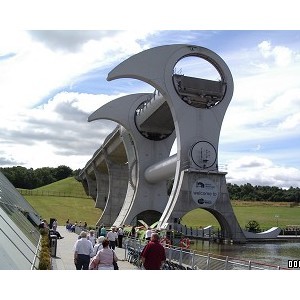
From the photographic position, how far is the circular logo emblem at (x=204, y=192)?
33062mm

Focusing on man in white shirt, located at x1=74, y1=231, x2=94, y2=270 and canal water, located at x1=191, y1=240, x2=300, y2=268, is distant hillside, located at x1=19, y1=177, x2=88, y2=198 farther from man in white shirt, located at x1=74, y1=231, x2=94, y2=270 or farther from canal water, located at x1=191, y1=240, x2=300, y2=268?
man in white shirt, located at x1=74, y1=231, x2=94, y2=270

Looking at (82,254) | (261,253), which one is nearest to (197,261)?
(82,254)

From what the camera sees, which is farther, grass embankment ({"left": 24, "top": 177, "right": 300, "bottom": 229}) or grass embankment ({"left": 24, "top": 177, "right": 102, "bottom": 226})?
grass embankment ({"left": 24, "top": 177, "right": 102, "bottom": 226})

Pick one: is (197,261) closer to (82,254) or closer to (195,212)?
(82,254)

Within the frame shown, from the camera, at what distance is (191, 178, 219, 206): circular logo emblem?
108 ft

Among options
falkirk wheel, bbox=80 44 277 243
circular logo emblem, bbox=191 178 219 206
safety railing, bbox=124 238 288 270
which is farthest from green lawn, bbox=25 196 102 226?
safety railing, bbox=124 238 288 270

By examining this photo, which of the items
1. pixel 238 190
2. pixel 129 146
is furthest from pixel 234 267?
pixel 238 190

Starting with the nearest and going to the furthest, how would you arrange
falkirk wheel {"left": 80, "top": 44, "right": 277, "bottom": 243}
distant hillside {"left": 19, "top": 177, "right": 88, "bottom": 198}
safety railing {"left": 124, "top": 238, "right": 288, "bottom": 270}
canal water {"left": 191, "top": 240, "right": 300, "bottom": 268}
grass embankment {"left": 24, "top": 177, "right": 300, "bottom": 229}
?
safety railing {"left": 124, "top": 238, "right": 288, "bottom": 270}
canal water {"left": 191, "top": 240, "right": 300, "bottom": 268}
falkirk wheel {"left": 80, "top": 44, "right": 277, "bottom": 243}
grass embankment {"left": 24, "top": 177, "right": 300, "bottom": 229}
distant hillside {"left": 19, "top": 177, "right": 88, "bottom": 198}

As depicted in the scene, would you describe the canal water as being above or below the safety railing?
below

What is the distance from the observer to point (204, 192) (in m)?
33.3

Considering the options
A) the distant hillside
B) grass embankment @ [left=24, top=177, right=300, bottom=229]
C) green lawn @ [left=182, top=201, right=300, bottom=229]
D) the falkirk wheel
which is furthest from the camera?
the distant hillside

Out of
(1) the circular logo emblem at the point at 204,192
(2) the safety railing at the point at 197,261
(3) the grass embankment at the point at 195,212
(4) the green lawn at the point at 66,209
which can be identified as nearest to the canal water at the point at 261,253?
(1) the circular logo emblem at the point at 204,192

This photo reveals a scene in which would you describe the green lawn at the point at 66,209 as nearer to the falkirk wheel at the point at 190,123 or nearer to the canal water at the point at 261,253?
Answer: the falkirk wheel at the point at 190,123

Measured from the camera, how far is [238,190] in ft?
335
